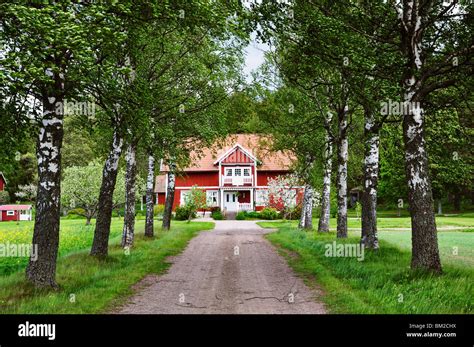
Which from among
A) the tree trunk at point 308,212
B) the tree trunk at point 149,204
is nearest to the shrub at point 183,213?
the tree trunk at point 308,212

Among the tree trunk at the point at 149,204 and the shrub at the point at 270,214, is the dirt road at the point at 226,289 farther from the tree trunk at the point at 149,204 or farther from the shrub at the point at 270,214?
the shrub at the point at 270,214

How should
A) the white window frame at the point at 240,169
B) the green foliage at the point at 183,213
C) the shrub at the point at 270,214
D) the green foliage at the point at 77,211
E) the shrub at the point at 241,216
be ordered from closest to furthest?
1. the green foliage at the point at 183,213
2. the shrub at the point at 270,214
3. the shrub at the point at 241,216
4. the green foliage at the point at 77,211
5. the white window frame at the point at 240,169

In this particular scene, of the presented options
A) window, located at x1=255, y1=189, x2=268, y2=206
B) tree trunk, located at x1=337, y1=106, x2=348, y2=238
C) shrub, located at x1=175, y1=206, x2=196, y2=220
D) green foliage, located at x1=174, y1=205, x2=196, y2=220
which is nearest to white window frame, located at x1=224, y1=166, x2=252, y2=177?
window, located at x1=255, y1=189, x2=268, y2=206

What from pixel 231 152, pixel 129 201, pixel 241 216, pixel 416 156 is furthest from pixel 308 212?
pixel 231 152

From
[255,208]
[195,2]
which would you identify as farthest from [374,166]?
[255,208]

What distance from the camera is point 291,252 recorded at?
58.5 ft

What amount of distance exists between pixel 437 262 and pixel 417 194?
1678 millimetres

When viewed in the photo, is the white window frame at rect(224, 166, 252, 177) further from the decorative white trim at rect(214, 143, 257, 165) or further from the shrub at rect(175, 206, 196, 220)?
the shrub at rect(175, 206, 196, 220)

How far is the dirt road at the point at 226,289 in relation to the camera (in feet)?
28.3

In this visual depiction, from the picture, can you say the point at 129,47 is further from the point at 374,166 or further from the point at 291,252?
the point at 291,252

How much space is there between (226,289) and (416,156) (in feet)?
18.5

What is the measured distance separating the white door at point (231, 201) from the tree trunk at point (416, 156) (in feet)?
156

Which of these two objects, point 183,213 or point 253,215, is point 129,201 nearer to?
point 183,213

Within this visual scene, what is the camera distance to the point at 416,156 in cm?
1075
